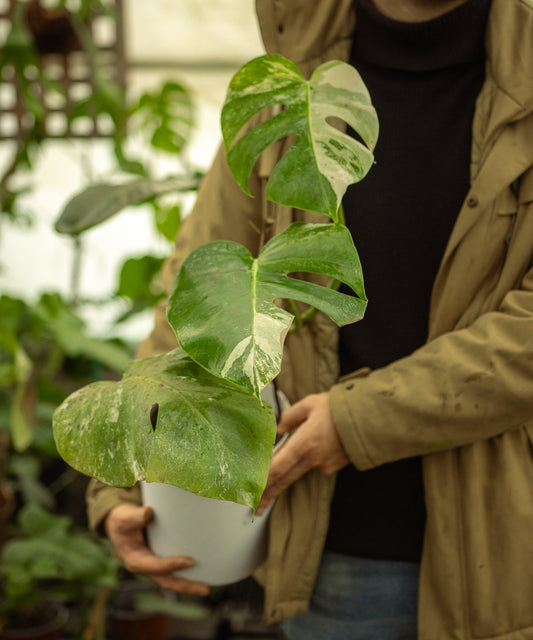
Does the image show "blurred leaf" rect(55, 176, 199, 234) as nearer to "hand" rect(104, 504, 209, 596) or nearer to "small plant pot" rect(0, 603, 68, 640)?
"hand" rect(104, 504, 209, 596)

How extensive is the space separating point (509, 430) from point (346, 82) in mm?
429

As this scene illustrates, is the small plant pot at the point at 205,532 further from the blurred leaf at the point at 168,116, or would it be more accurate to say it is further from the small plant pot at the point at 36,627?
the blurred leaf at the point at 168,116

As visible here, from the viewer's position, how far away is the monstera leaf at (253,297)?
1.42 ft

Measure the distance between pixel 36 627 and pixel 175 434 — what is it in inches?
57.2

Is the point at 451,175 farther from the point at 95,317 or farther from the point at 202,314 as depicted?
the point at 95,317

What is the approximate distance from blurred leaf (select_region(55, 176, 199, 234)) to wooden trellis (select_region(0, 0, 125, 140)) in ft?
2.87

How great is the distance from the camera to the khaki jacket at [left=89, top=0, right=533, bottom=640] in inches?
28.0

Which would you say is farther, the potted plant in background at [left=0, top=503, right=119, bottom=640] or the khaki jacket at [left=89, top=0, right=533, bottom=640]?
the potted plant in background at [left=0, top=503, right=119, bottom=640]

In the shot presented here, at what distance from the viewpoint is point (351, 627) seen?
34.1 inches

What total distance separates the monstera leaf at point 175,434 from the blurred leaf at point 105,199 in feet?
1.71

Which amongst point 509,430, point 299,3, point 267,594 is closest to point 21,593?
point 267,594

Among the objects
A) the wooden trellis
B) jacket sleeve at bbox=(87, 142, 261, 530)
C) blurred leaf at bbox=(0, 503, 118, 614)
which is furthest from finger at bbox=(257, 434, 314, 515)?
the wooden trellis

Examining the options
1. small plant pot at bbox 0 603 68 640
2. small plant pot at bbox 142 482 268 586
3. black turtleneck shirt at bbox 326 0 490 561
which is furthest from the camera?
small plant pot at bbox 0 603 68 640

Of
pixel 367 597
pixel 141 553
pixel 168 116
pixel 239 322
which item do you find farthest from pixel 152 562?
pixel 168 116
